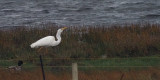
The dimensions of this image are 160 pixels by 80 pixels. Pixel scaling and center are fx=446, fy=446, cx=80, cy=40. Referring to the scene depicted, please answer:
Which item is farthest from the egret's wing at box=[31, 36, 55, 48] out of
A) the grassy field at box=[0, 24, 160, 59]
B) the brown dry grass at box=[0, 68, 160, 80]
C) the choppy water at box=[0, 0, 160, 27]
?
the choppy water at box=[0, 0, 160, 27]

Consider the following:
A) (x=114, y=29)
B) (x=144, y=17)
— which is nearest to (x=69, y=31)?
(x=114, y=29)

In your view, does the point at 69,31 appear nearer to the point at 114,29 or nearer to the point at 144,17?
the point at 114,29

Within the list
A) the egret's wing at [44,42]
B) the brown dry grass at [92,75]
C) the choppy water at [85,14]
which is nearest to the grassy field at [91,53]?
the brown dry grass at [92,75]

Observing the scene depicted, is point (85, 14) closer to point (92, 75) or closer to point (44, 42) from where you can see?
point (92, 75)

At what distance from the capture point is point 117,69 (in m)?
13.3

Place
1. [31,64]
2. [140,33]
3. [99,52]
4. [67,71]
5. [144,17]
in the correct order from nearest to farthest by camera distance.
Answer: [67,71] → [31,64] → [99,52] → [140,33] → [144,17]

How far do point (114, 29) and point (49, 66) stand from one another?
19.0ft

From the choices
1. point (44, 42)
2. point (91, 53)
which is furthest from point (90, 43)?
point (44, 42)

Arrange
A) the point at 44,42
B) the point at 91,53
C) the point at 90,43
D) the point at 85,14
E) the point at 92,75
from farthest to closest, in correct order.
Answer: the point at 85,14
the point at 90,43
the point at 91,53
the point at 92,75
the point at 44,42

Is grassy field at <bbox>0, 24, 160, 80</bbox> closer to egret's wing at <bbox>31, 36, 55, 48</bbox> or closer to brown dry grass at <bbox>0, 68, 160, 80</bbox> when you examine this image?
brown dry grass at <bbox>0, 68, 160, 80</bbox>

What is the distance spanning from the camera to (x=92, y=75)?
12789 mm

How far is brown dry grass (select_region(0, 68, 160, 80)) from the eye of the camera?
1237cm

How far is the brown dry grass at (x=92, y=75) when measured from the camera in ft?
40.6

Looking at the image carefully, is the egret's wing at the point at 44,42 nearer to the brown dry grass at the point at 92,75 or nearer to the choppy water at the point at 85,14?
the brown dry grass at the point at 92,75
